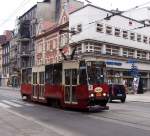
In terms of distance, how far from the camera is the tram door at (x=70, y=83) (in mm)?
23016

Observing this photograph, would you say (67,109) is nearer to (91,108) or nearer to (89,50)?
(91,108)

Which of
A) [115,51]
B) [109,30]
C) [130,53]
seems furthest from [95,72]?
[130,53]

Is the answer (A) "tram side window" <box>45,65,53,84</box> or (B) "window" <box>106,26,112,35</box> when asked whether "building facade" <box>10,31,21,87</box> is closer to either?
(B) "window" <box>106,26,112,35</box>

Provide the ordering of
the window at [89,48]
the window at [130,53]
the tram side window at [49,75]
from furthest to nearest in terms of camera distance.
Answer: the window at [130,53]
the window at [89,48]
the tram side window at [49,75]

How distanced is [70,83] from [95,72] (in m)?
1.63

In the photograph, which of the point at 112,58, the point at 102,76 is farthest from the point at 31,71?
the point at 112,58

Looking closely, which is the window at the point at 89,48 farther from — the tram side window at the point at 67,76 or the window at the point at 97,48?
the tram side window at the point at 67,76

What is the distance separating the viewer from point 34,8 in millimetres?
84500

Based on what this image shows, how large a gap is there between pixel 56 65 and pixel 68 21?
37.3m

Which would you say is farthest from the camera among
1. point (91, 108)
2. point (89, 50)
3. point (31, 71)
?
point (89, 50)

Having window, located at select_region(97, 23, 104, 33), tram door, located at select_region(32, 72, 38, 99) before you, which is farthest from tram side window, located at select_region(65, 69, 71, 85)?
window, located at select_region(97, 23, 104, 33)

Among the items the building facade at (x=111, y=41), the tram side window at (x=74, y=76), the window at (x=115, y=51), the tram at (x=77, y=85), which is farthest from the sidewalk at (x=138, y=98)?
the tram side window at (x=74, y=76)

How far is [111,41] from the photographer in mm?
60344

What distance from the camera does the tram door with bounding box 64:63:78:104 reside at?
23.0 meters
